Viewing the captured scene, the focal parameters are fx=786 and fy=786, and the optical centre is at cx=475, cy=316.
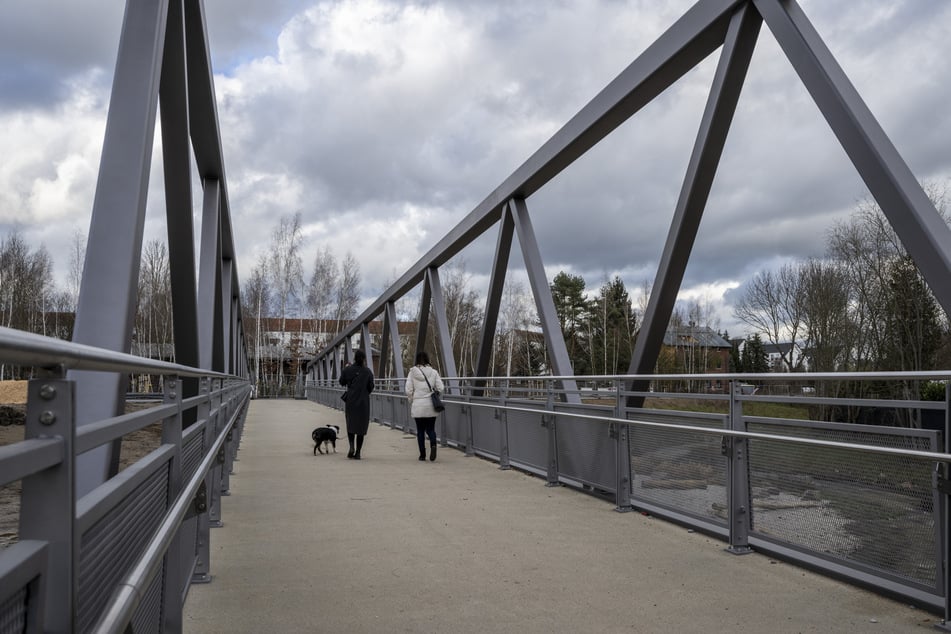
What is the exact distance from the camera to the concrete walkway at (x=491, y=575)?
3.75 meters

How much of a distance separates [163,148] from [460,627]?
4.04 m

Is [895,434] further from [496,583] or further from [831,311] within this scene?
[831,311]

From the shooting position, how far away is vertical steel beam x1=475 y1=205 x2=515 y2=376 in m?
12.0

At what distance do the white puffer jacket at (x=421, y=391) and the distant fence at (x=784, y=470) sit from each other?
3008mm

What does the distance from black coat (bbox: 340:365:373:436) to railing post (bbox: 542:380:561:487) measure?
345 cm

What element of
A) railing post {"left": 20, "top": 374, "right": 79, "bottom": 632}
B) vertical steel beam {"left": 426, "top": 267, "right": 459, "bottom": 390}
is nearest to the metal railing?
railing post {"left": 20, "top": 374, "right": 79, "bottom": 632}

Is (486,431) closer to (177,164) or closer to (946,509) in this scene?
(177,164)

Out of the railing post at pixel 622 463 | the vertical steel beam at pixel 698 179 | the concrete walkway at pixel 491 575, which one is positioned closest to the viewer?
the concrete walkway at pixel 491 575

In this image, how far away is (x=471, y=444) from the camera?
11.5 m

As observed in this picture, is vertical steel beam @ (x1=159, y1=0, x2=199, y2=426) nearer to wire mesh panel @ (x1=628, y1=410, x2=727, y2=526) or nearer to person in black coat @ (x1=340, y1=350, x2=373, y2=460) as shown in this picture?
wire mesh panel @ (x1=628, y1=410, x2=727, y2=526)

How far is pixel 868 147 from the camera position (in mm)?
5020

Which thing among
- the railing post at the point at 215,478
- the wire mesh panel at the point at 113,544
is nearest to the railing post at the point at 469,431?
the railing post at the point at 215,478

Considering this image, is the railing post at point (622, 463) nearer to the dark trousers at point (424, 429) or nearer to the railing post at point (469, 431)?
the dark trousers at point (424, 429)

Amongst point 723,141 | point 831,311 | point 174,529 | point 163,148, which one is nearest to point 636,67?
point 723,141
